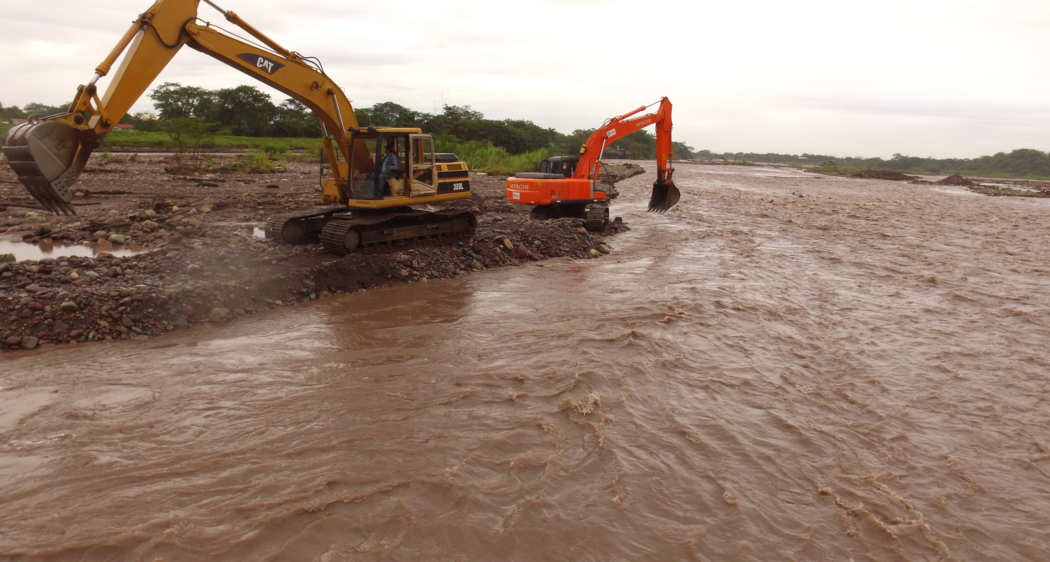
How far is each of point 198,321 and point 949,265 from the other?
1468cm

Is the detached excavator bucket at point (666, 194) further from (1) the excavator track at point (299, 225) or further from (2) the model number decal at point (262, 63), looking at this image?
(2) the model number decal at point (262, 63)

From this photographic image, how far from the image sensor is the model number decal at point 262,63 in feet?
30.6

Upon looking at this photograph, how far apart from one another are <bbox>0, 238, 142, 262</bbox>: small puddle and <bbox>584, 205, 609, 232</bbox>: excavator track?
1013 cm

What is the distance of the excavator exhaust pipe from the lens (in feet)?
22.2

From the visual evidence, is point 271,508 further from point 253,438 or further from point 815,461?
point 815,461

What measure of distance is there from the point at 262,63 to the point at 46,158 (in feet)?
11.8

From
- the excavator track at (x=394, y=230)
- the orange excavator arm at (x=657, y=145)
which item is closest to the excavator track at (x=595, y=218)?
the orange excavator arm at (x=657, y=145)

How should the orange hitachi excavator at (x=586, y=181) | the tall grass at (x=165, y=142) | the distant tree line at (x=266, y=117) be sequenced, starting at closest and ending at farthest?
the orange hitachi excavator at (x=586, y=181) → the tall grass at (x=165, y=142) → the distant tree line at (x=266, y=117)

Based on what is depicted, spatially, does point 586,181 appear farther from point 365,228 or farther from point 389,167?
point 365,228

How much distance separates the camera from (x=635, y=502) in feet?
14.0

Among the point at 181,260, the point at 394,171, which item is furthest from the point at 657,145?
the point at 181,260

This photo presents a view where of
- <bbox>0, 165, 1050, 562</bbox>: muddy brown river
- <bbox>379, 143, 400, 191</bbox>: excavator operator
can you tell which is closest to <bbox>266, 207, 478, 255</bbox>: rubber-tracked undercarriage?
<bbox>379, 143, 400, 191</bbox>: excavator operator

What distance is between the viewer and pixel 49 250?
35.9 ft

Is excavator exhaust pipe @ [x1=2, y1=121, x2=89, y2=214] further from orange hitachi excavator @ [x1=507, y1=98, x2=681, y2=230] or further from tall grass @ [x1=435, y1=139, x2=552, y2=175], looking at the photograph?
tall grass @ [x1=435, y1=139, x2=552, y2=175]
